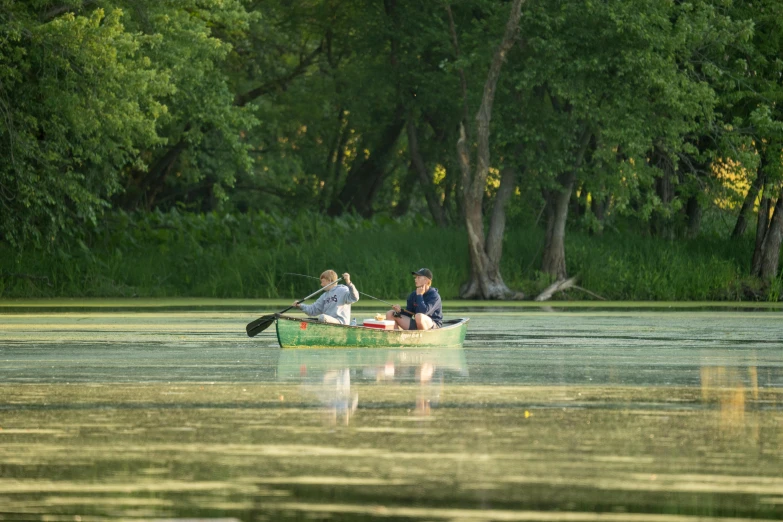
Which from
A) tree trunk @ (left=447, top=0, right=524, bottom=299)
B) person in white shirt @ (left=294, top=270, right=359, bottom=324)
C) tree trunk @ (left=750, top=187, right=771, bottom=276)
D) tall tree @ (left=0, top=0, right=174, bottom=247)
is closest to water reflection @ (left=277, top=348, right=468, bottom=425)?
person in white shirt @ (left=294, top=270, right=359, bottom=324)

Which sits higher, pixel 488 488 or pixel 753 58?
pixel 753 58

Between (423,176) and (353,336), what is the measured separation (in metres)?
27.6

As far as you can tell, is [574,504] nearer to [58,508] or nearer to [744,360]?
[58,508]

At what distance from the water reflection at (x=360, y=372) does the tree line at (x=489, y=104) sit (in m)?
13.0

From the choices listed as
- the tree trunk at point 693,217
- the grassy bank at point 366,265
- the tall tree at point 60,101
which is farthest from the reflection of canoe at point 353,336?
the tree trunk at point 693,217

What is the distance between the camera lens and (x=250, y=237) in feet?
150

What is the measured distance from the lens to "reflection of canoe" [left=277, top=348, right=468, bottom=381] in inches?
712

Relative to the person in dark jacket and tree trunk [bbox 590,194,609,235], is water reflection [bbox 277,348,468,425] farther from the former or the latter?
tree trunk [bbox 590,194,609,235]

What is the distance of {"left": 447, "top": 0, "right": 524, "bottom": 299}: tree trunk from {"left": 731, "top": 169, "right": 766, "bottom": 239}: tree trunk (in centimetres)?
626

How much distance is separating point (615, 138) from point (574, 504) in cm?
2861

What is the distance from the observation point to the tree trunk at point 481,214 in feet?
128

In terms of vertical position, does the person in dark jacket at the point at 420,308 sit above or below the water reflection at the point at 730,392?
above

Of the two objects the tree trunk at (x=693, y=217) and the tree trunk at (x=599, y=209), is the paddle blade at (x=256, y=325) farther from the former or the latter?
the tree trunk at (x=693, y=217)

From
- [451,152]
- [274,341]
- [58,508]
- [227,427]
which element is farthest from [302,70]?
[58,508]
